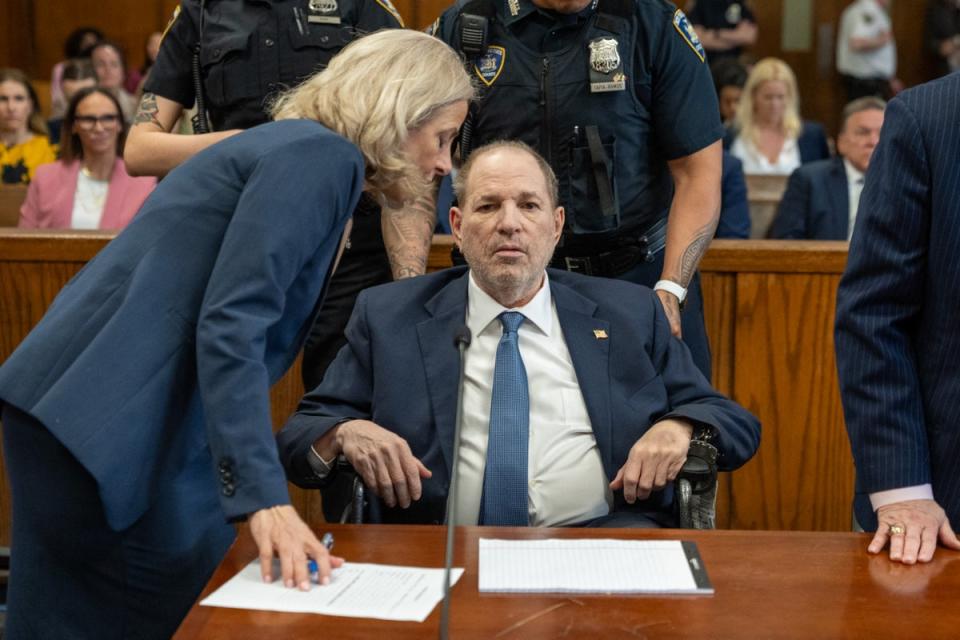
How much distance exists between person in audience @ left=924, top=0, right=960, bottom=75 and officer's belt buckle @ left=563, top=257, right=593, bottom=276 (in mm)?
6467

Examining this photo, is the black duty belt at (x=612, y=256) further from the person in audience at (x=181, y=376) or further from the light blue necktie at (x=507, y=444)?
the person in audience at (x=181, y=376)

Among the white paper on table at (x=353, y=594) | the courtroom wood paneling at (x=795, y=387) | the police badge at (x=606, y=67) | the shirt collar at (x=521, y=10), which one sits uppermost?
the shirt collar at (x=521, y=10)

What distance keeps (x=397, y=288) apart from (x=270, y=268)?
39.0 inches

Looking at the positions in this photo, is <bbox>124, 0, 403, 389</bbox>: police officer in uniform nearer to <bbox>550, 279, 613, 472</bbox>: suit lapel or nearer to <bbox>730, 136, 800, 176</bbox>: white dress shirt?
<bbox>550, 279, 613, 472</bbox>: suit lapel

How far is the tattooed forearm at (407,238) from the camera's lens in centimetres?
282

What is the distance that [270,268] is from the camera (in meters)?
1.56

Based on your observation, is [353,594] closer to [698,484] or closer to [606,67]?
[698,484]

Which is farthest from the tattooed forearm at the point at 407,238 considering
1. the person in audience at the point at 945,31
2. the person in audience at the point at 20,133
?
the person in audience at the point at 945,31

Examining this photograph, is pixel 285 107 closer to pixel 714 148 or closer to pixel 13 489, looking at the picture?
pixel 13 489

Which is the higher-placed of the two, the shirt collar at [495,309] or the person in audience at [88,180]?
the person in audience at [88,180]

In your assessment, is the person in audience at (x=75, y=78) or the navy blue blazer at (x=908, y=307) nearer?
the navy blue blazer at (x=908, y=307)

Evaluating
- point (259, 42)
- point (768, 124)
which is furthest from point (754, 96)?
point (259, 42)

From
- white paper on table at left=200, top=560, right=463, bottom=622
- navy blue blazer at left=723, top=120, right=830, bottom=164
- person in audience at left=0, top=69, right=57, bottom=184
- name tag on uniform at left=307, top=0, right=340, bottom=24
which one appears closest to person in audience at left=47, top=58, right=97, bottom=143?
person in audience at left=0, top=69, right=57, bottom=184

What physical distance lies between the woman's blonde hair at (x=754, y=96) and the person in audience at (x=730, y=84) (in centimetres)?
43
